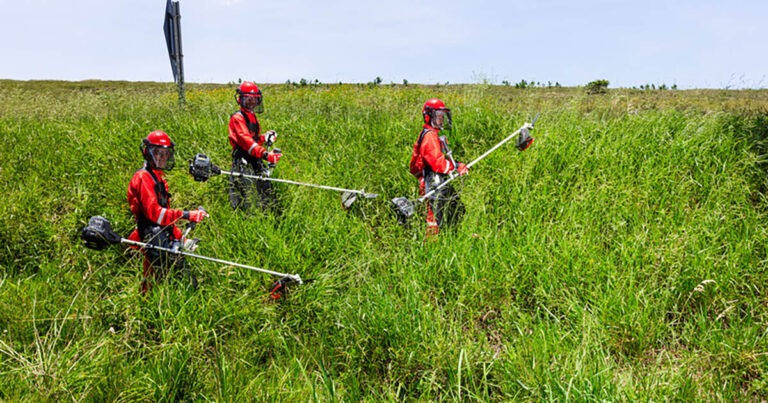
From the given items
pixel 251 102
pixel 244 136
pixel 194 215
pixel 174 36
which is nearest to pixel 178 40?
pixel 174 36

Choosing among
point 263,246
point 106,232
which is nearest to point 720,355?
point 263,246

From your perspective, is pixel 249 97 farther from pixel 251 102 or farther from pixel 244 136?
pixel 244 136

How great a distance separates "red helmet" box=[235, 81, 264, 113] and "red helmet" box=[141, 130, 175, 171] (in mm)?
→ 1802

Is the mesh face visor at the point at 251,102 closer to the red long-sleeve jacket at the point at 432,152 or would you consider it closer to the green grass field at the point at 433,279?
the green grass field at the point at 433,279

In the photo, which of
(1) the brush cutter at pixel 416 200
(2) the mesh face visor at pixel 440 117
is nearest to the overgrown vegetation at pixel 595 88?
(1) the brush cutter at pixel 416 200

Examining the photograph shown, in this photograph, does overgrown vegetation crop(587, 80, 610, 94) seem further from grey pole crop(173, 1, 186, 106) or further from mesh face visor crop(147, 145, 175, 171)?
grey pole crop(173, 1, 186, 106)

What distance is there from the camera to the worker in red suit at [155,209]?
383 centimetres

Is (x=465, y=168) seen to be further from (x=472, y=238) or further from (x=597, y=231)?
(x=597, y=231)

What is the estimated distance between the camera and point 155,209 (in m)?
3.84

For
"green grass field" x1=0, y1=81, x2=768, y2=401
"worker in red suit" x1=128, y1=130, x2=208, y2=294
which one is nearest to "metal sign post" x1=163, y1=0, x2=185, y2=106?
"green grass field" x1=0, y1=81, x2=768, y2=401

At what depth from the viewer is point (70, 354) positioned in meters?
2.61

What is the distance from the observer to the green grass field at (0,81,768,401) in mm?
2627

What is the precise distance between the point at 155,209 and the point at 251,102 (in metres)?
2.26

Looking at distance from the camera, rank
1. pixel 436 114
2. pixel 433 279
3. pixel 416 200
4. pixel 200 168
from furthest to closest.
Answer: pixel 436 114, pixel 416 200, pixel 200 168, pixel 433 279
